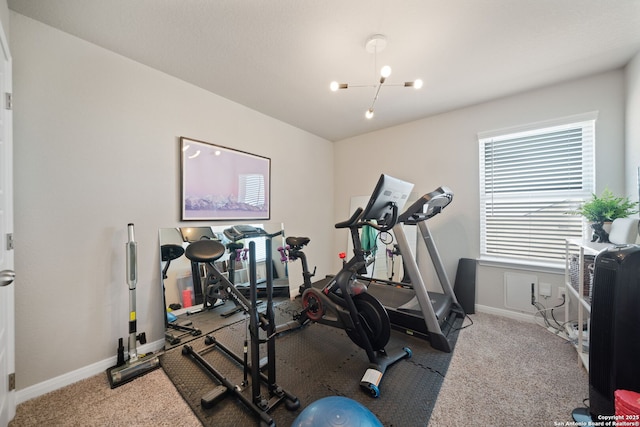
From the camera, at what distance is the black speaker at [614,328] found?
1.11 m

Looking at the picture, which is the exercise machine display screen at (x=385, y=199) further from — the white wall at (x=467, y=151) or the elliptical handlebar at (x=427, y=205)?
the white wall at (x=467, y=151)

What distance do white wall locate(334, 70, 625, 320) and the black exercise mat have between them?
1220 millimetres

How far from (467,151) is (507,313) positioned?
6.70ft

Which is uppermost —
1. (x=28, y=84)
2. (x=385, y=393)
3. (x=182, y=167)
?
(x=28, y=84)

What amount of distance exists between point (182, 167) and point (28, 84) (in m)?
1.06

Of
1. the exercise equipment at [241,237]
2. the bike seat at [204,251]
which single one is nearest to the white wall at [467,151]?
the exercise equipment at [241,237]

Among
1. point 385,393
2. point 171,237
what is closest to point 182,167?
point 171,237

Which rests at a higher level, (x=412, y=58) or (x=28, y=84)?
(x=412, y=58)

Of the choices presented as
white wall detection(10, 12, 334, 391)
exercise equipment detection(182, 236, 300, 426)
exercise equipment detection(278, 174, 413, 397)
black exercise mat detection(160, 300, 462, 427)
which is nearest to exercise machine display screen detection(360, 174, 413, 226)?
exercise equipment detection(278, 174, 413, 397)

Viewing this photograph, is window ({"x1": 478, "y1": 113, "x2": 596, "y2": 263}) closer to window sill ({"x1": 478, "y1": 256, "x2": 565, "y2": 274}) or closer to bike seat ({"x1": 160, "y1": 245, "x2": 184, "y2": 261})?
window sill ({"x1": 478, "y1": 256, "x2": 565, "y2": 274})

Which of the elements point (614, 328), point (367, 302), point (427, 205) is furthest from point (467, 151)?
point (367, 302)

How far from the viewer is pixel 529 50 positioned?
191 cm

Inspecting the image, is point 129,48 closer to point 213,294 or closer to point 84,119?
point 84,119

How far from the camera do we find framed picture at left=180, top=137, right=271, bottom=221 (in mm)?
2367
